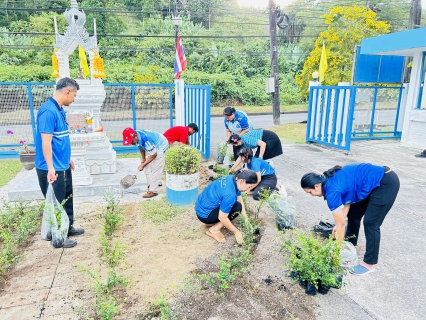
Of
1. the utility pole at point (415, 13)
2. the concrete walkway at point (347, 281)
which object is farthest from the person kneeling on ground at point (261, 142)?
the utility pole at point (415, 13)

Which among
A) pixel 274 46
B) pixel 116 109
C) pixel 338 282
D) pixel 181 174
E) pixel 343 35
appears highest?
pixel 343 35

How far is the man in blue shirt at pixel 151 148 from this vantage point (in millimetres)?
4617

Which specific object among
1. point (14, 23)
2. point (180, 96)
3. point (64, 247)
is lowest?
point (64, 247)

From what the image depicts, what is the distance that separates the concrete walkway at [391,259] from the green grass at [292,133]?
334 cm

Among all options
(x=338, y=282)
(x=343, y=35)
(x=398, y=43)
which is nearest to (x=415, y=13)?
(x=343, y=35)

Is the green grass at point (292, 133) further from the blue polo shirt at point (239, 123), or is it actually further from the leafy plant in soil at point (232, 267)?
the leafy plant in soil at point (232, 267)

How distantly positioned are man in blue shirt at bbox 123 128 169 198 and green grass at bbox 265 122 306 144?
19.9ft

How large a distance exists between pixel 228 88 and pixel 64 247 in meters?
21.2

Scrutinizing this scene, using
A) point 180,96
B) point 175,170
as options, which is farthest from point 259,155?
point 180,96

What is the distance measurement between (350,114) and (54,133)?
6890mm

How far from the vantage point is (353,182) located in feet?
9.25

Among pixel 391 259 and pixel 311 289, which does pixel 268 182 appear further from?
pixel 311 289

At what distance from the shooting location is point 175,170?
14.8 feet

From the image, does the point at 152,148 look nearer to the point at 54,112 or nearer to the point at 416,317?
the point at 54,112
